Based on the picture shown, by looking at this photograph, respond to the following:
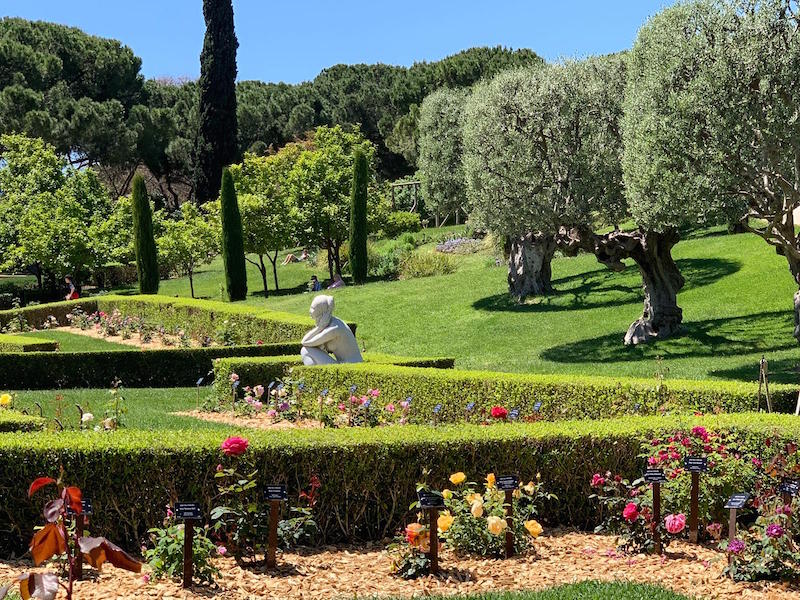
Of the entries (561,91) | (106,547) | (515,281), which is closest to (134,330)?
(515,281)

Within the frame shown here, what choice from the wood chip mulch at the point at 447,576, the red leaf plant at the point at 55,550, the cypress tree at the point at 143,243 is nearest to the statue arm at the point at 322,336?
the wood chip mulch at the point at 447,576

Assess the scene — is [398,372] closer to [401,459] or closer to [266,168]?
[401,459]

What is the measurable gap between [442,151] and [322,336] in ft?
73.5

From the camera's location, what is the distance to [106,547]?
328 centimetres

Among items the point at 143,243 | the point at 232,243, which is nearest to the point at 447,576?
the point at 232,243

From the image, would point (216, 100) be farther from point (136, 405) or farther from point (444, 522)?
Answer: point (444, 522)

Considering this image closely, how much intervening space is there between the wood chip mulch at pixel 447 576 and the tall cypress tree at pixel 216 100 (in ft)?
125

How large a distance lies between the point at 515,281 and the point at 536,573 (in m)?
19.6

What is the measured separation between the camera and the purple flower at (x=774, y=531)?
18.0ft

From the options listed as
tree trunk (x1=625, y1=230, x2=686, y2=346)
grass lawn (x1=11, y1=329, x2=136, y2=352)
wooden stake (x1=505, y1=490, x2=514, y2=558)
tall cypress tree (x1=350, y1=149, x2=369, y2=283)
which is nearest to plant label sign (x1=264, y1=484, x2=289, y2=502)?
wooden stake (x1=505, y1=490, x2=514, y2=558)

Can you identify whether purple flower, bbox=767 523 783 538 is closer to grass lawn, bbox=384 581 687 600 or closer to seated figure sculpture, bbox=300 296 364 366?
grass lawn, bbox=384 581 687 600

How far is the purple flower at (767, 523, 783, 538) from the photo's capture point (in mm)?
5500

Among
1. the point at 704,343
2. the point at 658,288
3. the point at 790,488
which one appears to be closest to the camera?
the point at 790,488

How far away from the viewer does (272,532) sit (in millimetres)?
5914
